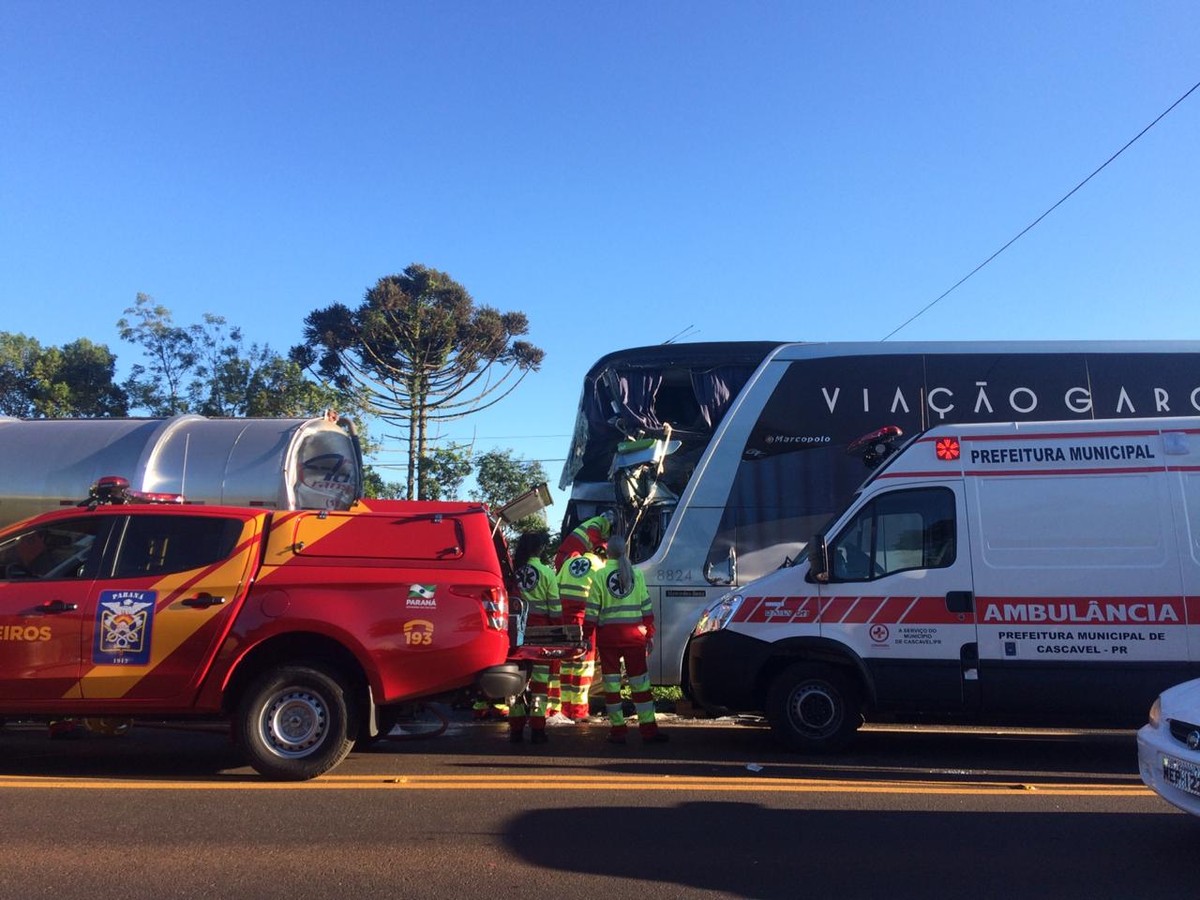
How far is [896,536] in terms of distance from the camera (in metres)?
7.89

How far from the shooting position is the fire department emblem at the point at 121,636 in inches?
257

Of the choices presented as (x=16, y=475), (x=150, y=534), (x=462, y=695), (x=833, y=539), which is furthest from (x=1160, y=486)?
(x=16, y=475)

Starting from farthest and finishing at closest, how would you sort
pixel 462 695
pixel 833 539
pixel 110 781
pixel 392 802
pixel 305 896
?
pixel 833 539
pixel 462 695
pixel 110 781
pixel 392 802
pixel 305 896

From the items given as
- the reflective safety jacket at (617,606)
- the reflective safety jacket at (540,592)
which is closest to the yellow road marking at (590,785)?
the reflective safety jacket at (617,606)

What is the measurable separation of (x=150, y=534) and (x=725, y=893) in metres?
4.80

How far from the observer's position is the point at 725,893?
436cm

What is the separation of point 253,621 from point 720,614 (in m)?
3.79

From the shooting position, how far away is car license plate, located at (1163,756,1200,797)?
4.73 metres

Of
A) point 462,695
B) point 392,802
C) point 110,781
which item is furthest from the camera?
point 462,695

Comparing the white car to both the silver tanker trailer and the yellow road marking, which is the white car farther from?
the silver tanker trailer

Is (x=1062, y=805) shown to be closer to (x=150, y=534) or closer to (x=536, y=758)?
(x=536, y=758)

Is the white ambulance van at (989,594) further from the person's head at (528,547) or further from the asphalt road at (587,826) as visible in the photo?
the person's head at (528,547)

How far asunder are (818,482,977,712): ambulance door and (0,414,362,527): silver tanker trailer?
5313 mm

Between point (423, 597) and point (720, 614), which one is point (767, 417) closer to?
point (720, 614)
